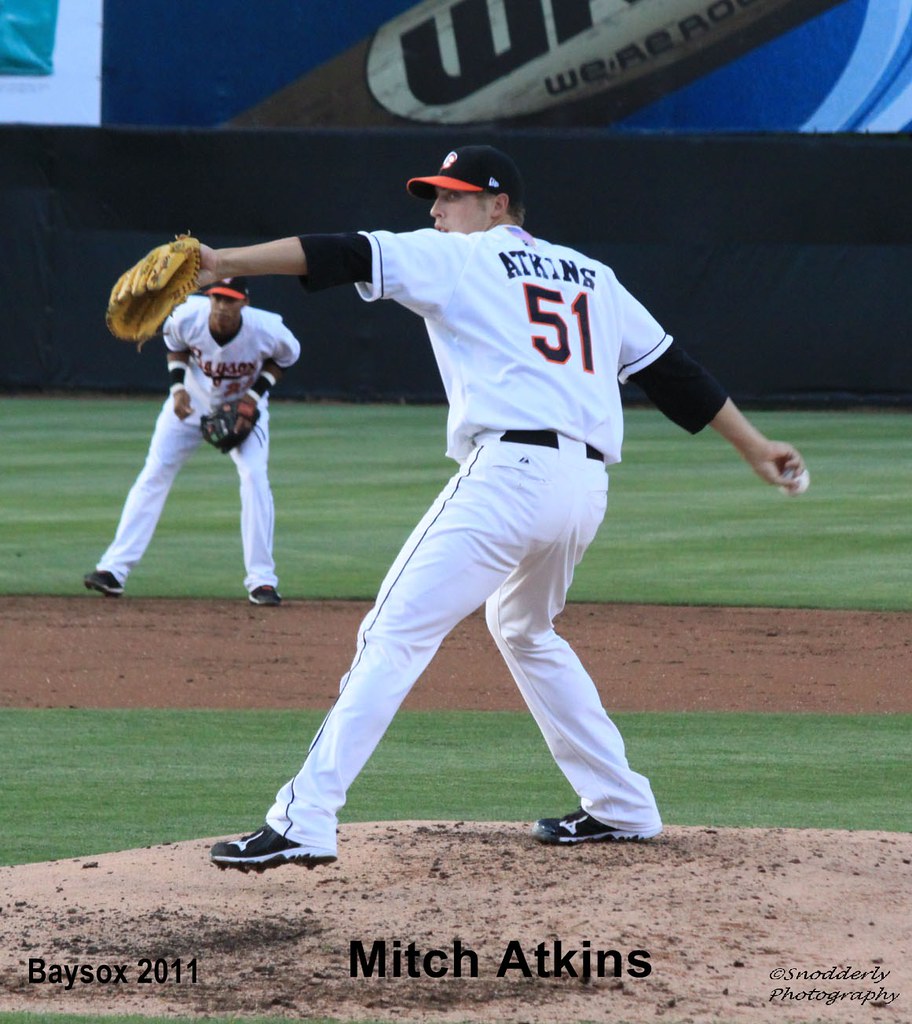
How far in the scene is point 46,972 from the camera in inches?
142

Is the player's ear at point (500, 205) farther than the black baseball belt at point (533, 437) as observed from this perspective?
Yes

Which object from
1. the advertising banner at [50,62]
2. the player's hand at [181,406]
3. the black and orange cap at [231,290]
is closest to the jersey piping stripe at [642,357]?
the black and orange cap at [231,290]

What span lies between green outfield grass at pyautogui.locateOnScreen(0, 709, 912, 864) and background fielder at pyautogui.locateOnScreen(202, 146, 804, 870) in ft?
3.52

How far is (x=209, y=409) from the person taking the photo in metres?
9.91

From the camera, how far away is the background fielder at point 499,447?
12.5 ft

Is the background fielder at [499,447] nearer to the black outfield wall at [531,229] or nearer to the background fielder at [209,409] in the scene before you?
the background fielder at [209,409]

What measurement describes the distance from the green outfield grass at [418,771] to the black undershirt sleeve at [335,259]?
1.95 m

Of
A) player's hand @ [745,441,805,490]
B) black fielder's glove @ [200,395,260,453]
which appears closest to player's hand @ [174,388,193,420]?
black fielder's glove @ [200,395,260,453]

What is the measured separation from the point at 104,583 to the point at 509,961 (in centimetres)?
666

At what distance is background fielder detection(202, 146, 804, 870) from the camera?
3820mm

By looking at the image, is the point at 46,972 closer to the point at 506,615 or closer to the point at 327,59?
the point at 506,615

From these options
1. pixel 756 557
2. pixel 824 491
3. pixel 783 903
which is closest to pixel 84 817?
pixel 783 903

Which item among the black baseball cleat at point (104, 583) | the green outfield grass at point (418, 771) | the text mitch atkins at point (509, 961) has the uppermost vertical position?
the black baseball cleat at point (104, 583)

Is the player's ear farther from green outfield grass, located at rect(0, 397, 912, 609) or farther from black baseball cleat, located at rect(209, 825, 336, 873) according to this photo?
green outfield grass, located at rect(0, 397, 912, 609)
